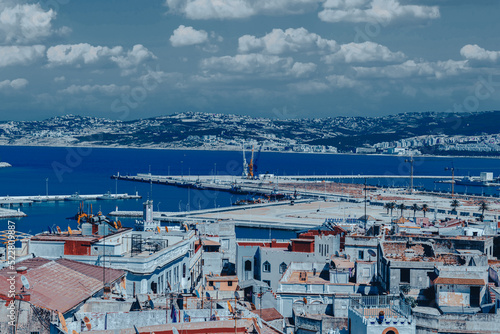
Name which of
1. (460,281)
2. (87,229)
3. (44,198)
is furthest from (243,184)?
(460,281)

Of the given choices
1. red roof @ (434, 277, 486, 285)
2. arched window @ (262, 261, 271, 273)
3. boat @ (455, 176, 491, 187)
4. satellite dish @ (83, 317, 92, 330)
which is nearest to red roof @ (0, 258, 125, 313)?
satellite dish @ (83, 317, 92, 330)

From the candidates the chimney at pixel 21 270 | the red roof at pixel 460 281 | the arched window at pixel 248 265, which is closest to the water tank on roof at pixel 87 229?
the arched window at pixel 248 265

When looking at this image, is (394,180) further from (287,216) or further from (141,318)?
(141,318)

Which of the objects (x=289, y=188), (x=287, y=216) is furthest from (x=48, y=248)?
(x=289, y=188)

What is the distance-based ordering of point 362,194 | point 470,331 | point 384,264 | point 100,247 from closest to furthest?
1. point 470,331
2. point 384,264
3. point 100,247
4. point 362,194

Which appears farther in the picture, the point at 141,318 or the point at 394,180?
the point at 394,180

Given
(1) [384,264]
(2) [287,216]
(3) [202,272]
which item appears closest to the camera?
(1) [384,264]

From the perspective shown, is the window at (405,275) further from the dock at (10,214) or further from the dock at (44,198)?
the dock at (44,198)

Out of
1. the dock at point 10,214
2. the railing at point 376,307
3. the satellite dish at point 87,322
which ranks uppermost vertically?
the railing at point 376,307
